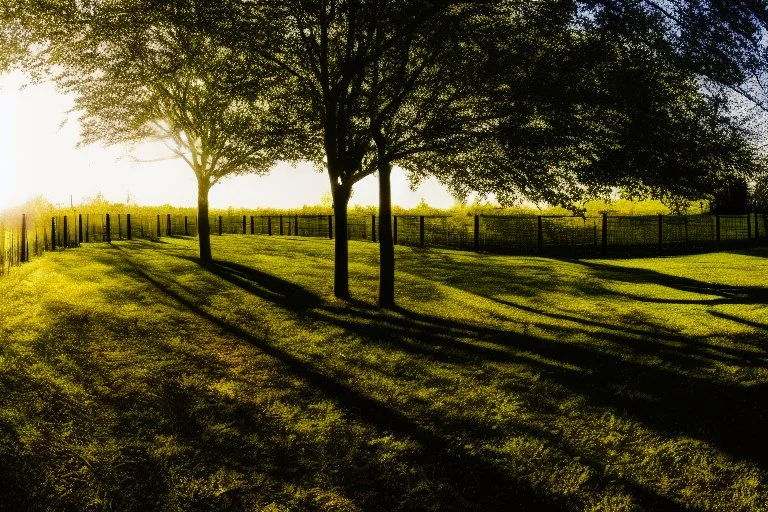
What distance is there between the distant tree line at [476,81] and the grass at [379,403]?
2.71 meters

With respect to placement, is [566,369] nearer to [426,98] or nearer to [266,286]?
[426,98]

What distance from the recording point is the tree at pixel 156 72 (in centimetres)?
840

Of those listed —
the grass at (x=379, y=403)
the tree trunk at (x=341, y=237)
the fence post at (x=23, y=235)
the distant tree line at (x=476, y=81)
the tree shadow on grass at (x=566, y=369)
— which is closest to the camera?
the grass at (x=379, y=403)

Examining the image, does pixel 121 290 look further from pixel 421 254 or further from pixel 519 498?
pixel 421 254

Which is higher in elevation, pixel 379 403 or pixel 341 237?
pixel 341 237

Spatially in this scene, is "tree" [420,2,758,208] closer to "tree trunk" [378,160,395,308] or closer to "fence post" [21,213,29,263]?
"tree trunk" [378,160,395,308]

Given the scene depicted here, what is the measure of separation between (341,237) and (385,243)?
1164 millimetres

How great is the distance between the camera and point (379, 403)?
18.6 ft

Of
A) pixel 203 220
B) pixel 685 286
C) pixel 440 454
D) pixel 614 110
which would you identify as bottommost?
pixel 440 454

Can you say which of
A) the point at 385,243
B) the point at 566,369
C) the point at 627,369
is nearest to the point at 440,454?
the point at 566,369

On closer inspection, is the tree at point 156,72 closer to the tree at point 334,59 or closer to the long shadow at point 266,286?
the tree at point 334,59

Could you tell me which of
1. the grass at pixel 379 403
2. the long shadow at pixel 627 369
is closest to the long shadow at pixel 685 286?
the grass at pixel 379 403

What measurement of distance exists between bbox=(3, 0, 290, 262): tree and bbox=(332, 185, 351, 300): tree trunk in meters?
1.86

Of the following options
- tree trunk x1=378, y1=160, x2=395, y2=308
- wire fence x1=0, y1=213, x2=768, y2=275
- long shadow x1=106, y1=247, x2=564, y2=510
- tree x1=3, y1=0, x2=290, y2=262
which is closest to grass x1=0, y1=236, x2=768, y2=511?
long shadow x1=106, y1=247, x2=564, y2=510
